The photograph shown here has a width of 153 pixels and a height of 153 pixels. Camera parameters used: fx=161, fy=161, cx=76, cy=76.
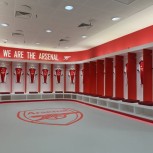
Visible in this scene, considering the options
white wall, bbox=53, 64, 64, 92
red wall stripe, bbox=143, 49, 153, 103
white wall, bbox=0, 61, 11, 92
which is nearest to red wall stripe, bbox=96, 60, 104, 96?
red wall stripe, bbox=143, 49, 153, 103

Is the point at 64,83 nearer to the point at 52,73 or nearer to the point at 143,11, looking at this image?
the point at 52,73

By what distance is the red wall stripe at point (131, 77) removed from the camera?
5285mm

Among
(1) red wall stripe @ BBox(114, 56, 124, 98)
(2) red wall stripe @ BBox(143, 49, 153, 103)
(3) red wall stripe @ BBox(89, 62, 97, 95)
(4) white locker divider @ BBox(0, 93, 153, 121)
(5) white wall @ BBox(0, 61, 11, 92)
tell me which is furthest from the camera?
(5) white wall @ BBox(0, 61, 11, 92)

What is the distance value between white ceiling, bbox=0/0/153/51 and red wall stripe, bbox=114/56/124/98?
1070 mm

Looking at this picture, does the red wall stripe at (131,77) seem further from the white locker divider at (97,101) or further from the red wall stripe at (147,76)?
the red wall stripe at (147,76)

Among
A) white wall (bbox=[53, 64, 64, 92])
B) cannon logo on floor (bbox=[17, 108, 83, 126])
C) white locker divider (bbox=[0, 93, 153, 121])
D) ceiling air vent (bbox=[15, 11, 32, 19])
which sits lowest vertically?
cannon logo on floor (bbox=[17, 108, 83, 126])

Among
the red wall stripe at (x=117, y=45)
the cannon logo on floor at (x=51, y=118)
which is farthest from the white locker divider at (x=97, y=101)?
the red wall stripe at (x=117, y=45)

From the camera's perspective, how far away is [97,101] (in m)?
6.37

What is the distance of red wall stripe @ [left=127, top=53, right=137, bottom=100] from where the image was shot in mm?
5285

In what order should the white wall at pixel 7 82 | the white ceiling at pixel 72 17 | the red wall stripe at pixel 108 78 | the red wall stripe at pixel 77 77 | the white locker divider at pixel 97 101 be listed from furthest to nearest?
the red wall stripe at pixel 77 77 → the white wall at pixel 7 82 → the red wall stripe at pixel 108 78 → the white locker divider at pixel 97 101 → the white ceiling at pixel 72 17

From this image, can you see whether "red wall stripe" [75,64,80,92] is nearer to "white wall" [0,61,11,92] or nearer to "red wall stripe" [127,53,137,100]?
"white wall" [0,61,11,92]

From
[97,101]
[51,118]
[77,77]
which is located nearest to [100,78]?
[97,101]

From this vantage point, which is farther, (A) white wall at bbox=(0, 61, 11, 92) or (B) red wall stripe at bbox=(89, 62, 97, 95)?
(A) white wall at bbox=(0, 61, 11, 92)

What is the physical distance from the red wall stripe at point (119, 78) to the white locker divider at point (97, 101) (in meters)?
0.55
